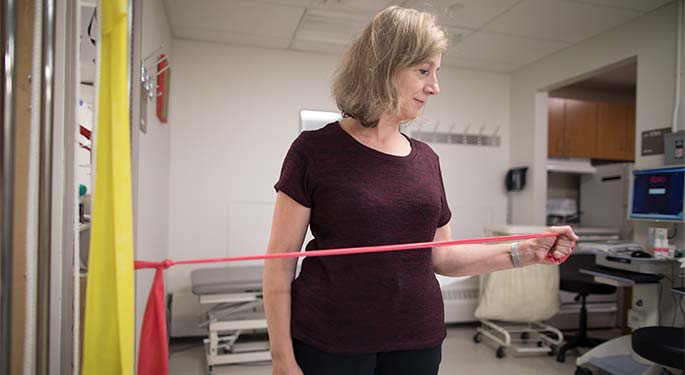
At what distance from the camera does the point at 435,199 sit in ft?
2.61

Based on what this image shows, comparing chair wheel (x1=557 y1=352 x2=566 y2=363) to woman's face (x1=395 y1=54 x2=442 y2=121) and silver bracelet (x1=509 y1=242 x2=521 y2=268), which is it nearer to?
silver bracelet (x1=509 y1=242 x2=521 y2=268)

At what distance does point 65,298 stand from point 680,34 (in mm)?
2877

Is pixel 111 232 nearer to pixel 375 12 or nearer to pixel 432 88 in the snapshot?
pixel 432 88

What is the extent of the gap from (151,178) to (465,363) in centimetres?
212

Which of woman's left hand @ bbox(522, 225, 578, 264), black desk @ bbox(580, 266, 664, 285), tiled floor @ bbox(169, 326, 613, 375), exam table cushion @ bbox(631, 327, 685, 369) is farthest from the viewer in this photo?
tiled floor @ bbox(169, 326, 613, 375)

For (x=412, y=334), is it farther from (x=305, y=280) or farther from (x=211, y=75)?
(x=211, y=75)

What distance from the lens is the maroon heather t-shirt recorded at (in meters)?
0.73

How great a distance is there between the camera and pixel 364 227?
0.73 meters

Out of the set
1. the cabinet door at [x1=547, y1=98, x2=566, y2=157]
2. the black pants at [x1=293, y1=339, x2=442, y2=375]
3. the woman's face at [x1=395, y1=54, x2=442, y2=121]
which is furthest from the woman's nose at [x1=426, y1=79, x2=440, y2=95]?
the cabinet door at [x1=547, y1=98, x2=566, y2=157]

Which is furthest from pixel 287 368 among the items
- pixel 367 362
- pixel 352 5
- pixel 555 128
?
pixel 555 128

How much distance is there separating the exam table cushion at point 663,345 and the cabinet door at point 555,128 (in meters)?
2.10

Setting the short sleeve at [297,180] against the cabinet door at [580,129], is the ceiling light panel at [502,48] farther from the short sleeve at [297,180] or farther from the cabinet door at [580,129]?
the short sleeve at [297,180]

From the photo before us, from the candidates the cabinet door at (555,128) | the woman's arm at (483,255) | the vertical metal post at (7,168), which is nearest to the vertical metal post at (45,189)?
the vertical metal post at (7,168)

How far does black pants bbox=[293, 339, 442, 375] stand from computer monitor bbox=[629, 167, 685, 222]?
1569mm
